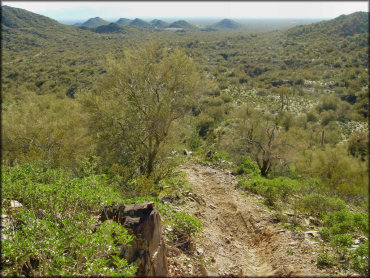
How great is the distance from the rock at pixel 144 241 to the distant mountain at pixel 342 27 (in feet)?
199

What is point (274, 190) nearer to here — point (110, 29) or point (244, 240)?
point (244, 240)

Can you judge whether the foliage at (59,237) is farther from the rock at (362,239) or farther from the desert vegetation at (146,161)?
the rock at (362,239)

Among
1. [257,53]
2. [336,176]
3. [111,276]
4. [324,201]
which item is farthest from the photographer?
[257,53]

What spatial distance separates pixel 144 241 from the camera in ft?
12.3

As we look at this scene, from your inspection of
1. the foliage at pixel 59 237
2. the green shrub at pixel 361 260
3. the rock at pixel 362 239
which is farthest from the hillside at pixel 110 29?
the green shrub at pixel 361 260

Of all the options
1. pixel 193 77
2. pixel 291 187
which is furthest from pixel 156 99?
pixel 291 187

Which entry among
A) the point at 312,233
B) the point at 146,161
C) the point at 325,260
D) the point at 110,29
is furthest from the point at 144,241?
the point at 110,29

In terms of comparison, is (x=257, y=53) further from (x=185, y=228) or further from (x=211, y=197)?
(x=185, y=228)

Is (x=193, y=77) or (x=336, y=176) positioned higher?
(x=193, y=77)

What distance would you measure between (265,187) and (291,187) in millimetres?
1068

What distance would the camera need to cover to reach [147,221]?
3.89 m

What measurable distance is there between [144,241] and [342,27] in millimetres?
67486

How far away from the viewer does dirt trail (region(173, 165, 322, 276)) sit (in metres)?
5.03

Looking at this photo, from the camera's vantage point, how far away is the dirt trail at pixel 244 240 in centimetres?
503
